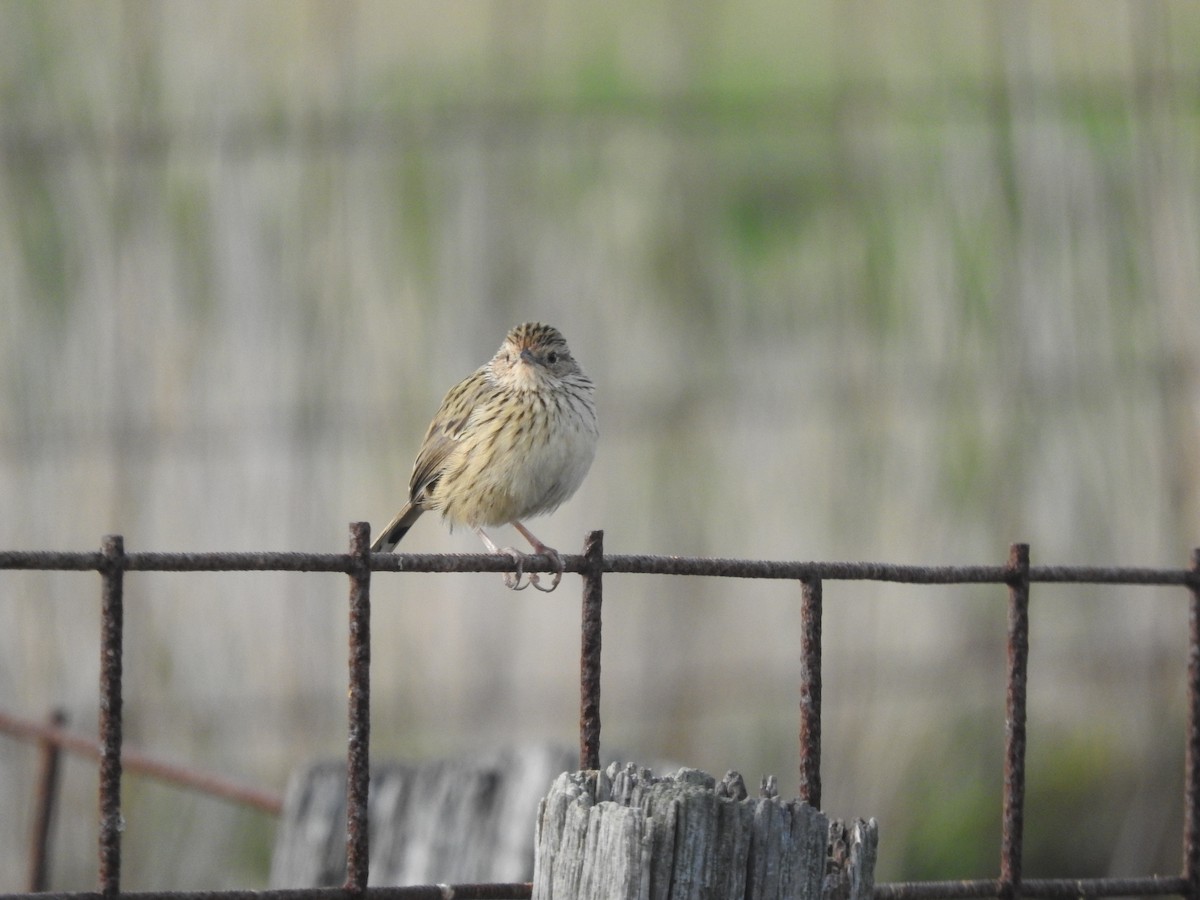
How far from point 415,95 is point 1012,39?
8.09ft

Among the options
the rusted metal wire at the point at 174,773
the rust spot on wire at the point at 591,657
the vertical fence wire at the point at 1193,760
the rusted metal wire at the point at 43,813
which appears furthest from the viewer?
the rusted metal wire at the point at 43,813

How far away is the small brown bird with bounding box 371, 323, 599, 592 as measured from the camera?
5672 mm

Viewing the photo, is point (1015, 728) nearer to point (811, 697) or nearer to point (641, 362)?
point (811, 697)

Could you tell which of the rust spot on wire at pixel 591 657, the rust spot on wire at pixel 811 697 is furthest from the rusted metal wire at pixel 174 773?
the rust spot on wire at pixel 811 697

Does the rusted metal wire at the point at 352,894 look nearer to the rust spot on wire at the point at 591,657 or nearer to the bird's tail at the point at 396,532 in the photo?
the rust spot on wire at the point at 591,657

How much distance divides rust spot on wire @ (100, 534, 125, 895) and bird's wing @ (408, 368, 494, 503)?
3189 millimetres

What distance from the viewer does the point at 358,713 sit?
9.78 ft

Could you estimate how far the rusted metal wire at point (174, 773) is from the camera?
4500 millimetres

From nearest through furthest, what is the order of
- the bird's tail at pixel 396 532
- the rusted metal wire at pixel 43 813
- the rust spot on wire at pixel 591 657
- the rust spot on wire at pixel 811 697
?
1. the rust spot on wire at pixel 591 657
2. the rust spot on wire at pixel 811 697
3. the rusted metal wire at pixel 43 813
4. the bird's tail at pixel 396 532

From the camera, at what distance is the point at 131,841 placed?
7.40 metres

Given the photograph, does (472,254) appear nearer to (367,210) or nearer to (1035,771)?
(367,210)

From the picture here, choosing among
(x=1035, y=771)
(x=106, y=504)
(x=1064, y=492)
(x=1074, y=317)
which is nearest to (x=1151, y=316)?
(x=1074, y=317)

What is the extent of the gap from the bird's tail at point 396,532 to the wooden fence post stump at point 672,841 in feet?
12.4

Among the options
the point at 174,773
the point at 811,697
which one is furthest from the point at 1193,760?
the point at 174,773
